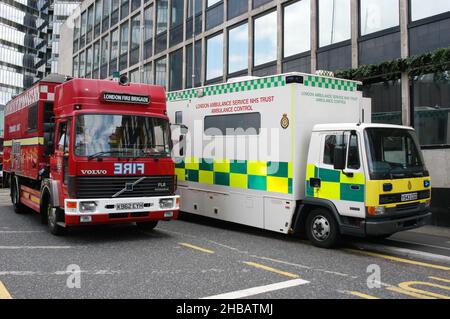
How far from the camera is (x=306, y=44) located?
1519 cm

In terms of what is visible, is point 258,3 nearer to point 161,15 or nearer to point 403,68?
point 403,68

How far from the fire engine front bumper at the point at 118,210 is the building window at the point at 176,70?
611 inches

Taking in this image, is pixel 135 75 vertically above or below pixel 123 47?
below

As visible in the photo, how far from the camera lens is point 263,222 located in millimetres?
8523

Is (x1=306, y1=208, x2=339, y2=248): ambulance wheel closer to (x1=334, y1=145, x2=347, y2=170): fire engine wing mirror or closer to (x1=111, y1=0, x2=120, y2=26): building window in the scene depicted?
(x1=334, y1=145, x2=347, y2=170): fire engine wing mirror

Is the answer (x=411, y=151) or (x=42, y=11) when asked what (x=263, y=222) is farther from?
(x=42, y=11)

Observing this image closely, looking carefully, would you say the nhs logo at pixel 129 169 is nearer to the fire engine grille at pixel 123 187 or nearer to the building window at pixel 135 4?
the fire engine grille at pixel 123 187

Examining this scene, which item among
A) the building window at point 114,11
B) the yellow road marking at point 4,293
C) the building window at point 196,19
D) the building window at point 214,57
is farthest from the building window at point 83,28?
the yellow road marking at point 4,293

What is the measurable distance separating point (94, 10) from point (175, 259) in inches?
1337

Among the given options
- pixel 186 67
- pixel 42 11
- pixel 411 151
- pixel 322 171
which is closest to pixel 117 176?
pixel 322 171

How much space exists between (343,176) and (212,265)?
2.61 m

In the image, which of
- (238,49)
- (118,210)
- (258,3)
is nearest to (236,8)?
(258,3)

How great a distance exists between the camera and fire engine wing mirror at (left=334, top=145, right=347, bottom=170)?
23.9 ft
